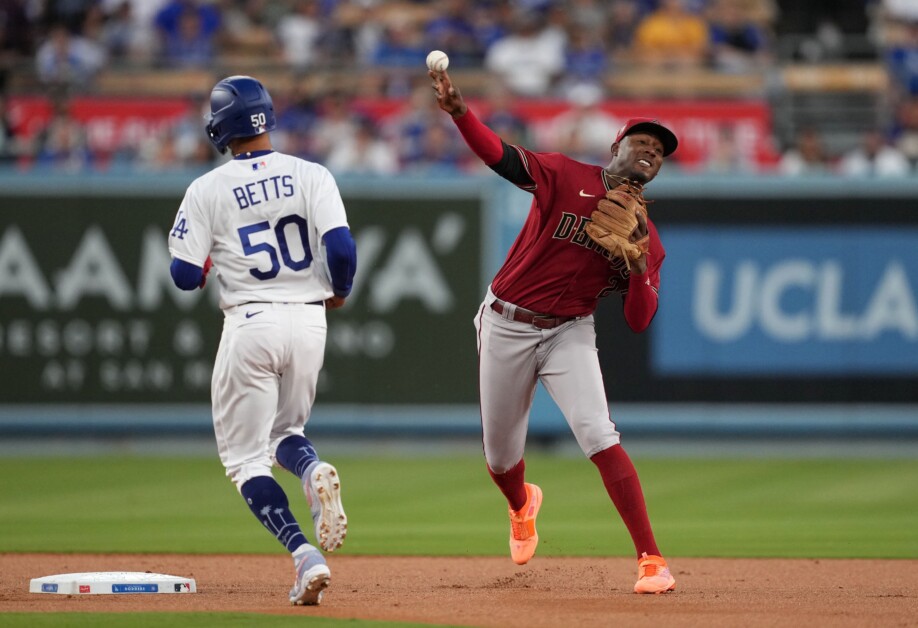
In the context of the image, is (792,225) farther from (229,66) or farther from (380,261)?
(229,66)

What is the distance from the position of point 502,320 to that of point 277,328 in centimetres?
114

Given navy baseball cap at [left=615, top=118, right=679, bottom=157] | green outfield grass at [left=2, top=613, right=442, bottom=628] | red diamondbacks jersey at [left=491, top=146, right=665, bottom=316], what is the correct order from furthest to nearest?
red diamondbacks jersey at [left=491, top=146, right=665, bottom=316] < navy baseball cap at [left=615, top=118, right=679, bottom=157] < green outfield grass at [left=2, top=613, right=442, bottom=628]

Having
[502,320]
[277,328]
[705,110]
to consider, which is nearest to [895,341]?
[705,110]

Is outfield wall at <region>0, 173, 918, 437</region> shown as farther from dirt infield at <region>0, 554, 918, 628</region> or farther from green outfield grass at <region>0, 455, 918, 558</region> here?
dirt infield at <region>0, 554, 918, 628</region>

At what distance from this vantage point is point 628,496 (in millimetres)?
6383

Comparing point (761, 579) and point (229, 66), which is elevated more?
point (229, 66)

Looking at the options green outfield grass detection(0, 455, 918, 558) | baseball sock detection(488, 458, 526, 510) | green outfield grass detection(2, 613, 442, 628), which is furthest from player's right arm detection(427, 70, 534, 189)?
green outfield grass detection(0, 455, 918, 558)

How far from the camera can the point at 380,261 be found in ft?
43.9

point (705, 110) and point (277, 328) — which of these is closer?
point (277, 328)

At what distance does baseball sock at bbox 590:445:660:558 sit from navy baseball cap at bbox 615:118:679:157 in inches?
51.6

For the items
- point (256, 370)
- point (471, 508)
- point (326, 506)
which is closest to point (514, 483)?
point (326, 506)

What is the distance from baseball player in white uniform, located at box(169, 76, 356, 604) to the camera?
19.5 ft

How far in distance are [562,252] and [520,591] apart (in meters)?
1.51

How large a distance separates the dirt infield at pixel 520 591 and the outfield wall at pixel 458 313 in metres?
5.41
